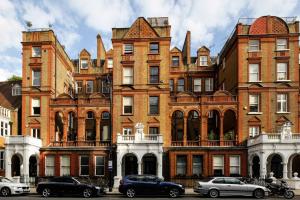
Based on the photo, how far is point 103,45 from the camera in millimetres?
65750

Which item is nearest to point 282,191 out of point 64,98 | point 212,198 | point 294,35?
point 212,198

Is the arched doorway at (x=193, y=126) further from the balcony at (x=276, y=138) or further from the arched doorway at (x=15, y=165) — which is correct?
the arched doorway at (x=15, y=165)

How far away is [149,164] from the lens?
4597 cm

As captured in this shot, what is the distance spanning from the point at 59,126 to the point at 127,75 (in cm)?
1063

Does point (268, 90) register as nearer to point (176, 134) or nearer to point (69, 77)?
point (176, 134)

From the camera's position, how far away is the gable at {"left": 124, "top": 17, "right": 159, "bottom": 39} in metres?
46.7

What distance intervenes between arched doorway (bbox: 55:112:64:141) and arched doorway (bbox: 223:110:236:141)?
62.0 ft

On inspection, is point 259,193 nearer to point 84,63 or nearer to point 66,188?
point 66,188

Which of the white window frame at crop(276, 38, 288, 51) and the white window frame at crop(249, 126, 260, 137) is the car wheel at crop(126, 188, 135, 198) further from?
the white window frame at crop(276, 38, 288, 51)

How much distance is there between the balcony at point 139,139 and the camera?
4262 cm

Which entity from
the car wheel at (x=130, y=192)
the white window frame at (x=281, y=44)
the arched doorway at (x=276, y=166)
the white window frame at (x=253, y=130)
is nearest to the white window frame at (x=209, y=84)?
the white window frame at (x=253, y=130)

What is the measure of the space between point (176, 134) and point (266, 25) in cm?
1663

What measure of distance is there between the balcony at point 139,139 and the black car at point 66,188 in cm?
1179

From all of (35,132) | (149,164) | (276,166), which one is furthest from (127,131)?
(276,166)
